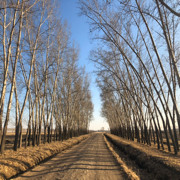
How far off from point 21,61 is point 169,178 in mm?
12432

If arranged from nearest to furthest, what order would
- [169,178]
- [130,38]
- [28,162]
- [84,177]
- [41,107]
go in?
1. [169,178]
2. [84,177]
3. [28,162]
4. [130,38]
5. [41,107]

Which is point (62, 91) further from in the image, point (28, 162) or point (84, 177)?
point (84, 177)

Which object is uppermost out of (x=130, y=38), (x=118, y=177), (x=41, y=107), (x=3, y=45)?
(x=130, y=38)

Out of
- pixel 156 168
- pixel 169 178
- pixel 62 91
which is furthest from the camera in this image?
pixel 62 91

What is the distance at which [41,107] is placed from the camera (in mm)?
15930

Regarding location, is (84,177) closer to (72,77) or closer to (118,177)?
(118,177)

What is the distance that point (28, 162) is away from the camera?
7.06 metres

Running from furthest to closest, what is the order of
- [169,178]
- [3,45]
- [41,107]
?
1. [41,107]
2. [3,45]
3. [169,178]

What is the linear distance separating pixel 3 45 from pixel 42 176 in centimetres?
817

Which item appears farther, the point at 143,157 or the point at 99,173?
the point at 143,157

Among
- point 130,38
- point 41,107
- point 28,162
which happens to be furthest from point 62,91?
point 28,162

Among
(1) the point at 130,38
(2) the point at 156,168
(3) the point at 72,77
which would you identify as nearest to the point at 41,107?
(3) the point at 72,77

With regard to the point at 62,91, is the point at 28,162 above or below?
below

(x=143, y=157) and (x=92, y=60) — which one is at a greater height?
(x=92, y=60)
